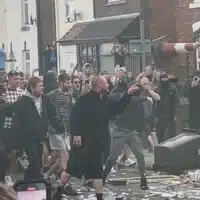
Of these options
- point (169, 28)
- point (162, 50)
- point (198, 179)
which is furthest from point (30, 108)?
point (169, 28)

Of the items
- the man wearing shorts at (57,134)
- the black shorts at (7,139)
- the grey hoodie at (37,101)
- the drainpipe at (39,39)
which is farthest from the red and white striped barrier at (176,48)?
the grey hoodie at (37,101)

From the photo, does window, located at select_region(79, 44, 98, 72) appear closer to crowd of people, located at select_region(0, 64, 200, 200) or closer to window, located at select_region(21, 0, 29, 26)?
window, located at select_region(21, 0, 29, 26)

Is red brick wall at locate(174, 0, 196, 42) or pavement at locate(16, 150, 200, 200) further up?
red brick wall at locate(174, 0, 196, 42)

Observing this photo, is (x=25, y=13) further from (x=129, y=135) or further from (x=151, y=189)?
(x=151, y=189)

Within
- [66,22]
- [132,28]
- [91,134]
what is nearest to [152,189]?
[91,134]

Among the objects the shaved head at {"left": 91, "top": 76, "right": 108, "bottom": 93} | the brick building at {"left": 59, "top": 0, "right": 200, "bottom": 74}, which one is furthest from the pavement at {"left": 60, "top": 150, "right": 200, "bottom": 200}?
the brick building at {"left": 59, "top": 0, "right": 200, "bottom": 74}

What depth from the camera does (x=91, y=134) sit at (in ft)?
29.3

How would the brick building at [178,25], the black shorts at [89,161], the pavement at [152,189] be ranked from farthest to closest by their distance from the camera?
the brick building at [178,25], the pavement at [152,189], the black shorts at [89,161]

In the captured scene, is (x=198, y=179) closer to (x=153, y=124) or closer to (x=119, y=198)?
(x=119, y=198)

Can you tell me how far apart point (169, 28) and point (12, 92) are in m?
11.7

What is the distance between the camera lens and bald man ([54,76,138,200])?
8.90m

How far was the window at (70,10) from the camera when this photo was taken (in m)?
27.1

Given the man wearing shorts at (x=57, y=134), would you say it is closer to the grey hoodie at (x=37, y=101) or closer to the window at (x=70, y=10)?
the grey hoodie at (x=37, y=101)

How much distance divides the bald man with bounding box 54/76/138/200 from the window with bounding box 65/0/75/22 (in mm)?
18303
